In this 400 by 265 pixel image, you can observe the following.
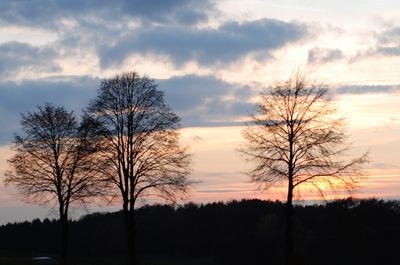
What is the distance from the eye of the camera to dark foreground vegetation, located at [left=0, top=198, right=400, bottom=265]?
227 ft

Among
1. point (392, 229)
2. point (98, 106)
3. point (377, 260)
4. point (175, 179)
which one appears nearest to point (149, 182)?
point (175, 179)

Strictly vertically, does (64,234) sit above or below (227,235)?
above

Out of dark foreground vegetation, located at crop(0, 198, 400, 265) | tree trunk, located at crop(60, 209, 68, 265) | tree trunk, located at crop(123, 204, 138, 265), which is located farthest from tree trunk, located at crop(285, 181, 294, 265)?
dark foreground vegetation, located at crop(0, 198, 400, 265)

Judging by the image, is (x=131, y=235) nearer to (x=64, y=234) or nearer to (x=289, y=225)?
(x=64, y=234)

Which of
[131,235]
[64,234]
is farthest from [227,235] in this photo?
[131,235]

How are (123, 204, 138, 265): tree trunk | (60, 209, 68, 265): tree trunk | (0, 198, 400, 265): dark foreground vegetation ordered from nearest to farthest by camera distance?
1. (123, 204, 138, 265): tree trunk
2. (60, 209, 68, 265): tree trunk
3. (0, 198, 400, 265): dark foreground vegetation

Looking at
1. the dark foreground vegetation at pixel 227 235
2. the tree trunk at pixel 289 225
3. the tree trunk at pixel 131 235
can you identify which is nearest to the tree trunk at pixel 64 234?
the tree trunk at pixel 131 235

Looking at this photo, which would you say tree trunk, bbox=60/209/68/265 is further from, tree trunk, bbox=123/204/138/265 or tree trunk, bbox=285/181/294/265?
tree trunk, bbox=285/181/294/265

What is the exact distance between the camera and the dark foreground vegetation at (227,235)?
69125 mm

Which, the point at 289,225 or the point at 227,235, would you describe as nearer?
the point at 289,225

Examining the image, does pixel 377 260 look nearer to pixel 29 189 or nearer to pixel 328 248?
pixel 328 248

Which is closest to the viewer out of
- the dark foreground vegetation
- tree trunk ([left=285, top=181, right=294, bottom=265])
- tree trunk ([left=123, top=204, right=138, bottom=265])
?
tree trunk ([left=285, top=181, right=294, bottom=265])

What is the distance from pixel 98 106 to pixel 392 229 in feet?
127

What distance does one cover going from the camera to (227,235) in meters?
95.4
